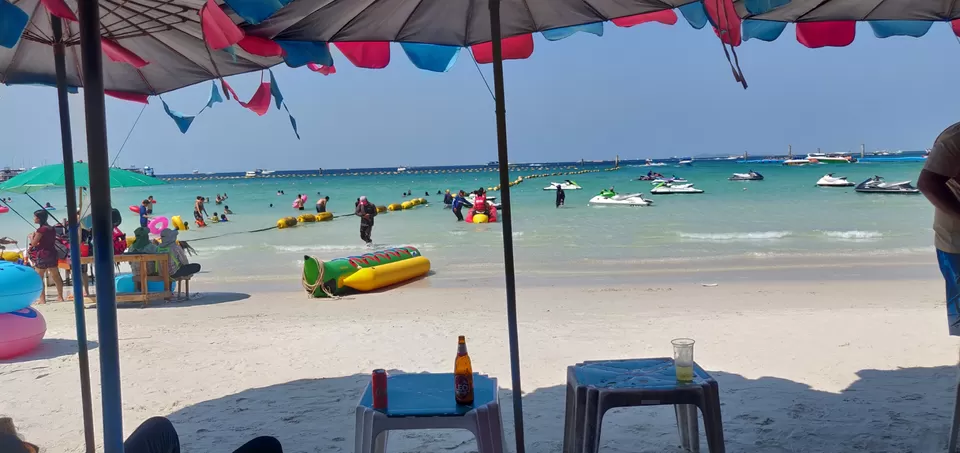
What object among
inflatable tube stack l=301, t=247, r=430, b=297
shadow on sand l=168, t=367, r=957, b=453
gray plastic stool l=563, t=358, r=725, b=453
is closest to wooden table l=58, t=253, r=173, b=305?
inflatable tube stack l=301, t=247, r=430, b=297

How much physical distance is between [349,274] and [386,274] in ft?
1.94

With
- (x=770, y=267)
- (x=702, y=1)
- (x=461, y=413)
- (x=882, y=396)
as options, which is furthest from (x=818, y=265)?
(x=461, y=413)

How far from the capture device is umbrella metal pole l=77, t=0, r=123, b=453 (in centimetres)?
183

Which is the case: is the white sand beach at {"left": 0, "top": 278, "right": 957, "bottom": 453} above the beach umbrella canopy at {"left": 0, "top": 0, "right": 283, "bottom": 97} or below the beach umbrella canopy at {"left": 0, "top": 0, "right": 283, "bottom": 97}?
below

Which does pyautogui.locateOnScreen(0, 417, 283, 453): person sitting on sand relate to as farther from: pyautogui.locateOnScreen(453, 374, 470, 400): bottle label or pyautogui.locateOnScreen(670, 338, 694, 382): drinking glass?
pyautogui.locateOnScreen(670, 338, 694, 382): drinking glass

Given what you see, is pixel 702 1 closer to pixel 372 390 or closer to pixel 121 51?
pixel 372 390

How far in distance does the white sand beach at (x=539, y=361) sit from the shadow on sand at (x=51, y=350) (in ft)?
0.12

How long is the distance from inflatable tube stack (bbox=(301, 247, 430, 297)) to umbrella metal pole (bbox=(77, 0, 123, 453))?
274 inches

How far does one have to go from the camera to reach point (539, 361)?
5016 mm

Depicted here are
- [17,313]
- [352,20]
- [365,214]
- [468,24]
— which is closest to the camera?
[352,20]

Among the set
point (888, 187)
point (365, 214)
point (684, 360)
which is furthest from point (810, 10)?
point (888, 187)

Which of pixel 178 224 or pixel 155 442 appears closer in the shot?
pixel 155 442

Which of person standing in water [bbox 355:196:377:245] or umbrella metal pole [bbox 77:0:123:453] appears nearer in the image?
umbrella metal pole [bbox 77:0:123:453]

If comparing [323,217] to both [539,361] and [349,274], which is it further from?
[539,361]
